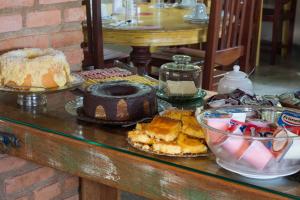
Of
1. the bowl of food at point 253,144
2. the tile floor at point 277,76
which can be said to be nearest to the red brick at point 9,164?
the bowl of food at point 253,144

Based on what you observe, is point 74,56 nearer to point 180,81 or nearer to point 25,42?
point 25,42

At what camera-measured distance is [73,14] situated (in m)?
1.71

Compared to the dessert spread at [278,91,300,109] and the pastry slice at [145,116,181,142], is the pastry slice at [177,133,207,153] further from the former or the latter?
the dessert spread at [278,91,300,109]

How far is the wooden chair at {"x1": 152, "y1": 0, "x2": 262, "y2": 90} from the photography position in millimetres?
2786

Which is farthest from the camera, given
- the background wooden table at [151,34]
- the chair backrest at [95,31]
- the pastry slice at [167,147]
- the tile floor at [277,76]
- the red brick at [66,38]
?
the tile floor at [277,76]

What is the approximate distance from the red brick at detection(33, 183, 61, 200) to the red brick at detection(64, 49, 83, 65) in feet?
1.36

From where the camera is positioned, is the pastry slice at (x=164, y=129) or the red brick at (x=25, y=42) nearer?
the pastry slice at (x=164, y=129)

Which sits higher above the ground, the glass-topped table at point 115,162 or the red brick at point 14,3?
the red brick at point 14,3

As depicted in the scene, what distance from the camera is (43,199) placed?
170 centimetres

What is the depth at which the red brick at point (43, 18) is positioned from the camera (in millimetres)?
1576

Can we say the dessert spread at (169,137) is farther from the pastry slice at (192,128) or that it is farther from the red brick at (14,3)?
the red brick at (14,3)

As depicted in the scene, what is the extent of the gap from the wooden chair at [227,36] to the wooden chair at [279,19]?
1.93m

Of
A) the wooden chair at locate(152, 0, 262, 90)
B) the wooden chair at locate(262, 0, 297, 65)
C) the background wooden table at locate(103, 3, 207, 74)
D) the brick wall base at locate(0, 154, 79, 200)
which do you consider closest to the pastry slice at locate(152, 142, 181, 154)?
the brick wall base at locate(0, 154, 79, 200)

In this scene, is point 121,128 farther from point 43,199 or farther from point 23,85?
point 43,199
